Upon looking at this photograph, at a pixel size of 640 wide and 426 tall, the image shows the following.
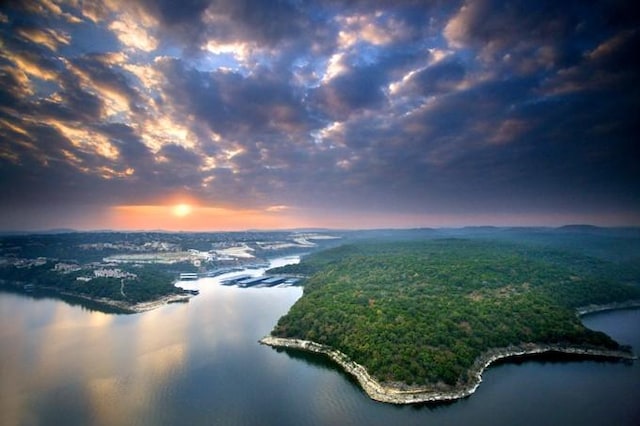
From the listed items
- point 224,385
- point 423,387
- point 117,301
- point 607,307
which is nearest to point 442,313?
point 423,387

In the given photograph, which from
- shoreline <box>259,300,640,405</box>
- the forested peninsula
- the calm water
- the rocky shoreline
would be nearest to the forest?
the forested peninsula

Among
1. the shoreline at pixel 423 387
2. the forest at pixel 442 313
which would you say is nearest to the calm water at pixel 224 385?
the shoreline at pixel 423 387

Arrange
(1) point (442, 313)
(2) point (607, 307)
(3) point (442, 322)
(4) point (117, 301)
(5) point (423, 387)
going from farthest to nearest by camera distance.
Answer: (4) point (117, 301), (2) point (607, 307), (1) point (442, 313), (3) point (442, 322), (5) point (423, 387)

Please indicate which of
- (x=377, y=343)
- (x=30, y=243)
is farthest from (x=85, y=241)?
(x=377, y=343)

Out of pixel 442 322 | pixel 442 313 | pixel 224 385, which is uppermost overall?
pixel 442 313

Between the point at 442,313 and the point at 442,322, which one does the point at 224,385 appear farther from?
the point at 442,313

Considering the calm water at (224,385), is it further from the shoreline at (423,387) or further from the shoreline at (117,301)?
the shoreline at (117,301)

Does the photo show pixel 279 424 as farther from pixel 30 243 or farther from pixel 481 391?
pixel 30 243
